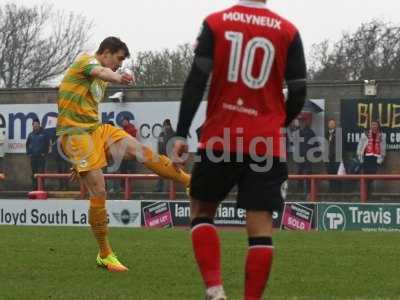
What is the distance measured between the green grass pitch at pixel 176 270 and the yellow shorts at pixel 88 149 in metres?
0.95

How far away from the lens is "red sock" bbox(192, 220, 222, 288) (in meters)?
6.02

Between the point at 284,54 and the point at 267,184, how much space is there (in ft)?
2.48

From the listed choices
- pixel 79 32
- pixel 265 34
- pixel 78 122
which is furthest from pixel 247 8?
pixel 79 32

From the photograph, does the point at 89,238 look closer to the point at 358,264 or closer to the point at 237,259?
the point at 237,259

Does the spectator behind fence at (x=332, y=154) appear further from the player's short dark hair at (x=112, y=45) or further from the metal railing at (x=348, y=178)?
the player's short dark hair at (x=112, y=45)

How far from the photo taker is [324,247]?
12180 mm

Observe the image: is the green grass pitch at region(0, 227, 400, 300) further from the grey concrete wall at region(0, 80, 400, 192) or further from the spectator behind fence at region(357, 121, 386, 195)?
the grey concrete wall at region(0, 80, 400, 192)

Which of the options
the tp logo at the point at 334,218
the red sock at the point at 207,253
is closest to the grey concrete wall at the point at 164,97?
the tp logo at the point at 334,218

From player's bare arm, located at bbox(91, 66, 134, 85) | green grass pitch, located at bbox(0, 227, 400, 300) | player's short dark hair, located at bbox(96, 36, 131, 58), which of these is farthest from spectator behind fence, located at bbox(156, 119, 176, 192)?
player's bare arm, located at bbox(91, 66, 134, 85)

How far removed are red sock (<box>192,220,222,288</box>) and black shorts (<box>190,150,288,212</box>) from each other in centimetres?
19

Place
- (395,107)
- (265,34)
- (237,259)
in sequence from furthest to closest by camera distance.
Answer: (395,107) < (237,259) < (265,34)

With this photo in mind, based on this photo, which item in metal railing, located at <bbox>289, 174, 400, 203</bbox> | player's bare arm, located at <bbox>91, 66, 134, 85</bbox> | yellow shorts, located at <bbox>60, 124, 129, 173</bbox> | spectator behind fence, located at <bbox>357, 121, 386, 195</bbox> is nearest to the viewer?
player's bare arm, located at <bbox>91, 66, 134, 85</bbox>

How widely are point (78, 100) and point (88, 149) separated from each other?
0.46 metres

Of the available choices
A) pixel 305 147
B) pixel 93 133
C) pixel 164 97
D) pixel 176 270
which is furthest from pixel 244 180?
pixel 164 97
